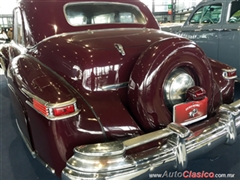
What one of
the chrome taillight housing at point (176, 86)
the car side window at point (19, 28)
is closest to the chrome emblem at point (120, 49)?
the chrome taillight housing at point (176, 86)

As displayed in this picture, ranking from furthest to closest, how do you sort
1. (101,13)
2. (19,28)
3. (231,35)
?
1. (231,35)
2. (19,28)
3. (101,13)

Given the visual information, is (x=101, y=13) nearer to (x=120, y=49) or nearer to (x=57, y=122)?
(x=120, y=49)

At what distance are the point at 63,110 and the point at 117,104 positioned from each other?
0.43m

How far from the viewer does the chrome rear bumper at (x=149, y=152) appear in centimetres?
126

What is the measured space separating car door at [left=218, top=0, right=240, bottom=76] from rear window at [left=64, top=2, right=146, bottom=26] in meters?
2.02

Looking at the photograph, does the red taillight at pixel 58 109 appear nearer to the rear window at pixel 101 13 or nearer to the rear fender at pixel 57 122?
the rear fender at pixel 57 122

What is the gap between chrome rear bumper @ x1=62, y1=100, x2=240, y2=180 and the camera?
4.15 ft

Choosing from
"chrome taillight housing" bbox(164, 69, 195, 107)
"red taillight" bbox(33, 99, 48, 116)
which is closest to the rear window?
"red taillight" bbox(33, 99, 48, 116)

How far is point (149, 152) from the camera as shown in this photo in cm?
142

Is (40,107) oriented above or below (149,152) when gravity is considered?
above

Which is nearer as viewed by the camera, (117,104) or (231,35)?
(117,104)

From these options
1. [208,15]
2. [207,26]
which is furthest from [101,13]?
[208,15]

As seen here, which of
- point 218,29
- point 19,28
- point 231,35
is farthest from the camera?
point 218,29

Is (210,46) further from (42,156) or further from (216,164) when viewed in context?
(42,156)
